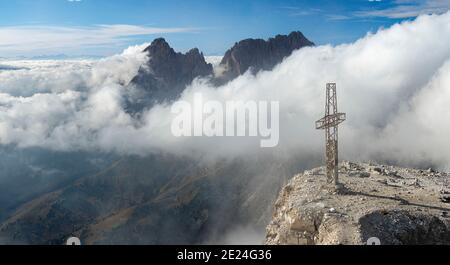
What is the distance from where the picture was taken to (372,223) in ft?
129

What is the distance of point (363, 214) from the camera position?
40.8 metres

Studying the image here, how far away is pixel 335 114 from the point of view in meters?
51.6

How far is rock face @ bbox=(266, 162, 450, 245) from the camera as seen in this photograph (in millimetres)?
38875

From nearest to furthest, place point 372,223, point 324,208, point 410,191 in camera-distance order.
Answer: point 372,223 < point 324,208 < point 410,191

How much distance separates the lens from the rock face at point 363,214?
38875mm
